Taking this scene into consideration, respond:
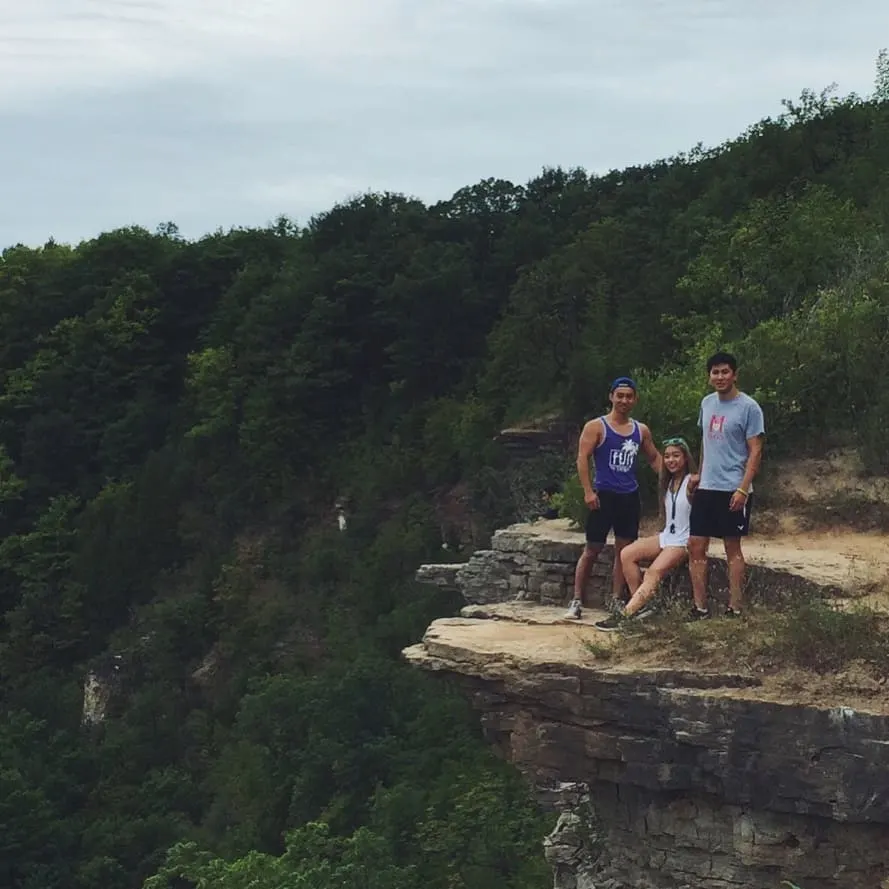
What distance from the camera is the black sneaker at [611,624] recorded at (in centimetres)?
707

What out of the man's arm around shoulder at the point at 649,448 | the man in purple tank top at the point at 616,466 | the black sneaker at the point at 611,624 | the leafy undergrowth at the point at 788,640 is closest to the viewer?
the leafy undergrowth at the point at 788,640

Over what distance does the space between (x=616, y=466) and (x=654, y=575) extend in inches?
30.2

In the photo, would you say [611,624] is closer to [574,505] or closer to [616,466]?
[616,466]

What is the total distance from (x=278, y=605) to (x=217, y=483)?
582cm

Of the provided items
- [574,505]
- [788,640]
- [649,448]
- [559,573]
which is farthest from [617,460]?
[574,505]

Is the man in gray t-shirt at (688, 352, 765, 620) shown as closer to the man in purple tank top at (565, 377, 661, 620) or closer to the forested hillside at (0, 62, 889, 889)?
the man in purple tank top at (565, 377, 661, 620)

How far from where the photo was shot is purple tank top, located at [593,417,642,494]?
739 cm

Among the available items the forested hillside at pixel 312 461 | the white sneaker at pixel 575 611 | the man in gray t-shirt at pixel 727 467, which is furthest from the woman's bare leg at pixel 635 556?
the forested hillside at pixel 312 461

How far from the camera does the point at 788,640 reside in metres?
6.24

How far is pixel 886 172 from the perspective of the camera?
64.7ft

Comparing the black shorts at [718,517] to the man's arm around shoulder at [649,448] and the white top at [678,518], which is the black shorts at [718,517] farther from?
the man's arm around shoulder at [649,448]

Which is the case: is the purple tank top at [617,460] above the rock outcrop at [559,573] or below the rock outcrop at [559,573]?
above

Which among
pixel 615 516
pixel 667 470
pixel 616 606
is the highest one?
pixel 667 470

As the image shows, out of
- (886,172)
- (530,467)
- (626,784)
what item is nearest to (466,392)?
(530,467)
